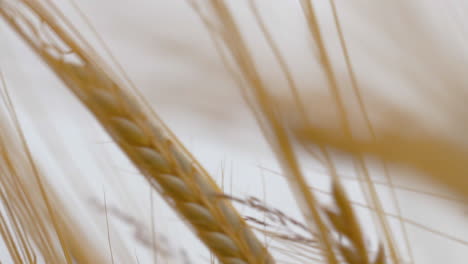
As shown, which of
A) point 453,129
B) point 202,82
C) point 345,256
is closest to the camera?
point 345,256

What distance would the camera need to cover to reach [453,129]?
39cm

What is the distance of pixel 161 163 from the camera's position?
0.26 m

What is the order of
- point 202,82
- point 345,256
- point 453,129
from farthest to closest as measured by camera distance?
1. point 202,82
2. point 453,129
3. point 345,256

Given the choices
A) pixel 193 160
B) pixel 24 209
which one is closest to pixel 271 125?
pixel 193 160

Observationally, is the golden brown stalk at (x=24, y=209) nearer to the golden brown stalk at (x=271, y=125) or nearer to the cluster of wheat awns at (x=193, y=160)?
the cluster of wheat awns at (x=193, y=160)

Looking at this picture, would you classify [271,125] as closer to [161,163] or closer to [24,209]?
[161,163]

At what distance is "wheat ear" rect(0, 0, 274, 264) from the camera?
0.26 m

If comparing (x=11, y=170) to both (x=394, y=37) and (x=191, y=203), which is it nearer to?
(x=191, y=203)

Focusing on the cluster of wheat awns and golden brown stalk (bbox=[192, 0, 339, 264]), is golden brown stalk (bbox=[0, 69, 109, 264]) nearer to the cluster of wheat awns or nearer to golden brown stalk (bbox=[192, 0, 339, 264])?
the cluster of wheat awns

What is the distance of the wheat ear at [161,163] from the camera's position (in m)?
0.26

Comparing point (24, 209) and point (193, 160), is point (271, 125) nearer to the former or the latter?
point (193, 160)

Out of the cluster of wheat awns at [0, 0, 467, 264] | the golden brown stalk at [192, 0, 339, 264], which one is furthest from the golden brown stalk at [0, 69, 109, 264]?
the golden brown stalk at [192, 0, 339, 264]

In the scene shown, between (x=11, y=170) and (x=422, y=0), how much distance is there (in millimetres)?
369

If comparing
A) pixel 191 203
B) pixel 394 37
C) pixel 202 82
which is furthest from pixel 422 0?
pixel 191 203
